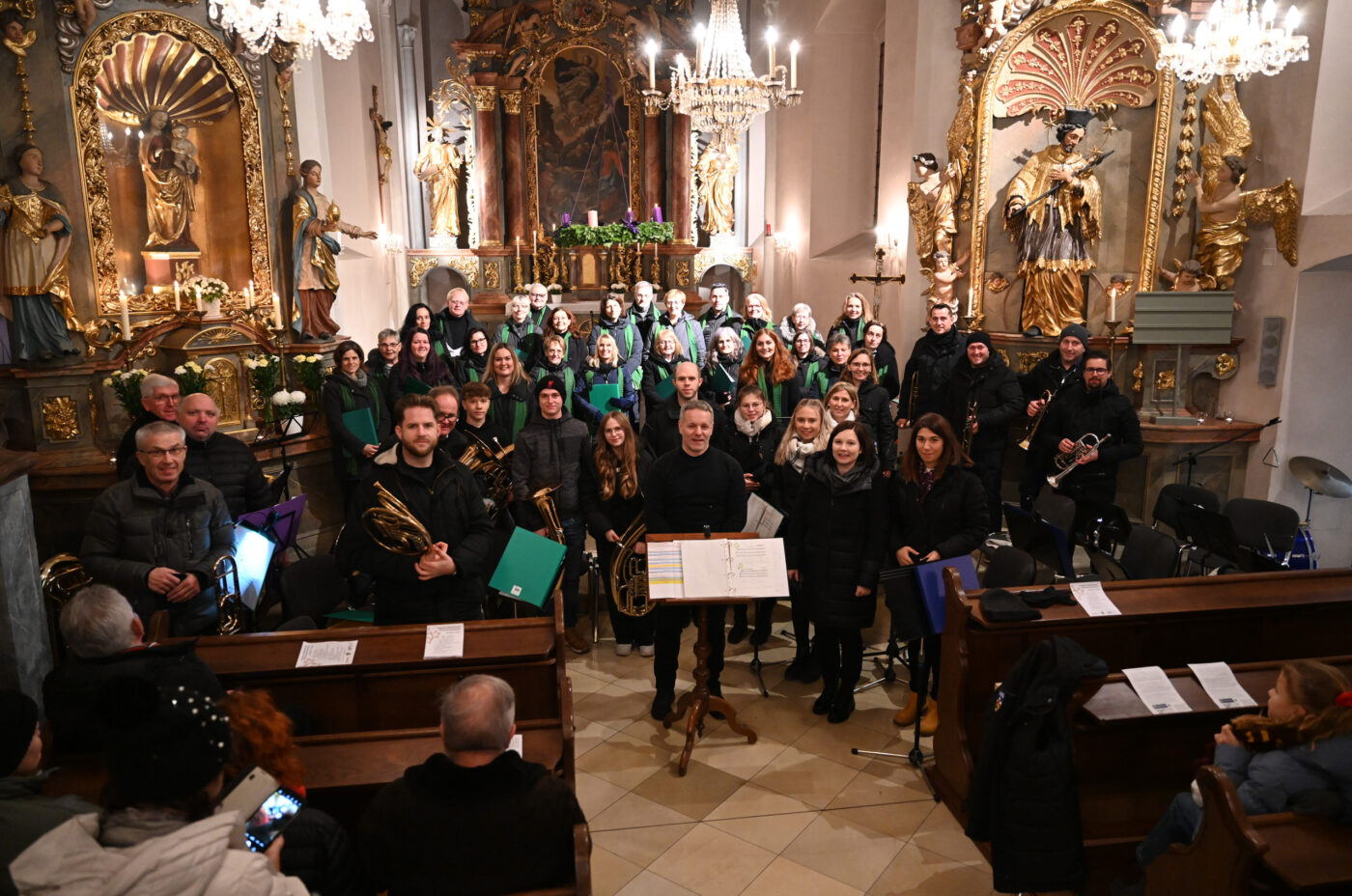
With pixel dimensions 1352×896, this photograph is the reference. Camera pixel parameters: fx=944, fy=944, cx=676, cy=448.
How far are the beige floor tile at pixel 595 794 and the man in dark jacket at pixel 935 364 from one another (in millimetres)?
4149

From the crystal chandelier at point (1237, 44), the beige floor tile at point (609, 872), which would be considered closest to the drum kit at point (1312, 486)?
the crystal chandelier at point (1237, 44)

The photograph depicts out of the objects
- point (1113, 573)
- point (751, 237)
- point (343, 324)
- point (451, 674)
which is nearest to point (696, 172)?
point (751, 237)

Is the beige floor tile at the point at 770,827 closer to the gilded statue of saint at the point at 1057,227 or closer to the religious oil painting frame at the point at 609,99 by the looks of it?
the gilded statue of saint at the point at 1057,227

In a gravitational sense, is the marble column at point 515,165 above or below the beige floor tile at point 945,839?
above

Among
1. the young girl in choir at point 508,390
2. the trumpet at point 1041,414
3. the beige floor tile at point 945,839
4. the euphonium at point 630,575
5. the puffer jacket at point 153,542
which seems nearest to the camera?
the beige floor tile at point 945,839

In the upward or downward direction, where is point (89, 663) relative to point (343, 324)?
downward

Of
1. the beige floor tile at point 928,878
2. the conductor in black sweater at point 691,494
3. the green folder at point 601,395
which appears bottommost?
the beige floor tile at point 928,878

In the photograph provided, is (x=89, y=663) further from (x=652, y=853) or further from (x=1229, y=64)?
(x=1229, y=64)

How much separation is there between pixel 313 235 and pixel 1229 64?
7.24 meters

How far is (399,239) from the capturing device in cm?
1456

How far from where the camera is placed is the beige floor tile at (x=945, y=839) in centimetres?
402

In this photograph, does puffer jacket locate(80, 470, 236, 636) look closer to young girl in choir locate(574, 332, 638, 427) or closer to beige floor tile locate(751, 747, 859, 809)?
beige floor tile locate(751, 747, 859, 809)

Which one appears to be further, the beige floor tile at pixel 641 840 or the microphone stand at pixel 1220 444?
the microphone stand at pixel 1220 444

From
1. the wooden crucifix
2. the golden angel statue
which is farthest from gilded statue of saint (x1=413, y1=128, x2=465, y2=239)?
the golden angel statue
